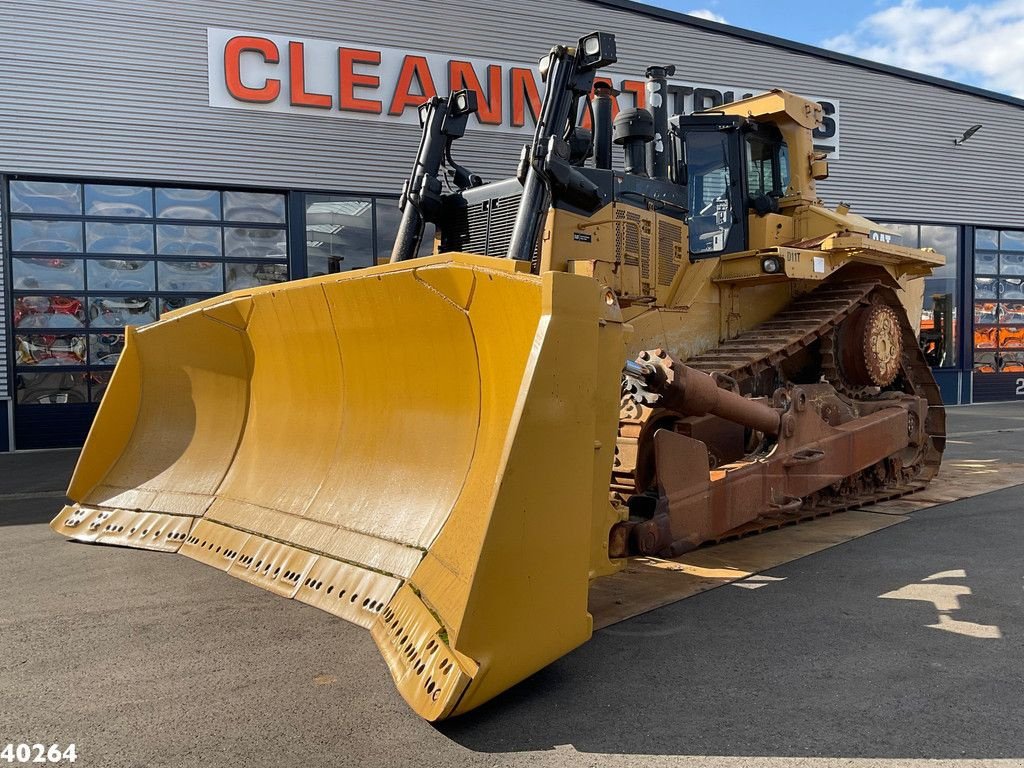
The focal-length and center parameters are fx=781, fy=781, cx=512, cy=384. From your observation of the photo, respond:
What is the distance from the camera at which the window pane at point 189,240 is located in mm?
12625

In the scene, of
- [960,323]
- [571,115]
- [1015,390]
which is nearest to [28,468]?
[571,115]

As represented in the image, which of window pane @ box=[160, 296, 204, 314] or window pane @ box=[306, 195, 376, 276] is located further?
window pane @ box=[306, 195, 376, 276]

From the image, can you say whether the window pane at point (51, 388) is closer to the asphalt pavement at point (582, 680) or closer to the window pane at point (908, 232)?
the asphalt pavement at point (582, 680)

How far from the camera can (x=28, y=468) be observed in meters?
10.4

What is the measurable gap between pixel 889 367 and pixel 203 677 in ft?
22.4

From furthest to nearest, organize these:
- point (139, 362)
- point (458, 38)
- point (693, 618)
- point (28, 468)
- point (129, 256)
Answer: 1. point (458, 38)
2. point (129, 256)
3. point (28, 468)
4. point (139, 362)
5. point (693, 618)

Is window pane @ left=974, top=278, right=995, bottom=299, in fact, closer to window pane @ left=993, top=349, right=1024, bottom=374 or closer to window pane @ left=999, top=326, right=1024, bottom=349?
window pane @ left=999, top=326, right=1024, bottom=349

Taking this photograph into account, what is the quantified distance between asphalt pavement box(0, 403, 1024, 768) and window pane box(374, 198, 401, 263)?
928cm

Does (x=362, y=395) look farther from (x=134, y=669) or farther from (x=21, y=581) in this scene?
(x=21, y=581)

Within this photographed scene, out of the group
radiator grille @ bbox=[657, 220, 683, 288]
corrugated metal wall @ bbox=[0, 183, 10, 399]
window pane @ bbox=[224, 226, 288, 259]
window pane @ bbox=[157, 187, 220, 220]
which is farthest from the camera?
window pane @ bbox=[224, 226, 288, 259]

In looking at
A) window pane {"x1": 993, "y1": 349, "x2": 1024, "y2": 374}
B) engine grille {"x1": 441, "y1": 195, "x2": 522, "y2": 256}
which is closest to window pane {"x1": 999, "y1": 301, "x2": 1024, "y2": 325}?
window pane {"x1": 993, "y1": 349, "x2": 1024, "y2": 374}

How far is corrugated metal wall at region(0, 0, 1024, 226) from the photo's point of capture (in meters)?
12.0

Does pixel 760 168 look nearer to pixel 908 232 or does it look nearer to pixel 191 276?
pixel 191 276

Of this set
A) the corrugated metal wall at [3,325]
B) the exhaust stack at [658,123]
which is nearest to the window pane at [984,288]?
the exhaust stack at [658,123]
